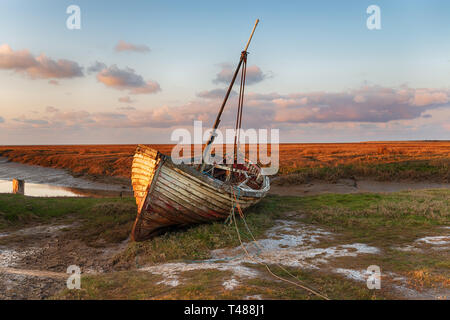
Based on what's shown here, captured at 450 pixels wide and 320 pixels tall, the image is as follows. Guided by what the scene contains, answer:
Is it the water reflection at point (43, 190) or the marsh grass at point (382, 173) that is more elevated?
the marsh grass at point (382, 173)

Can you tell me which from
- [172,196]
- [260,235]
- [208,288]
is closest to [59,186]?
[172,196]

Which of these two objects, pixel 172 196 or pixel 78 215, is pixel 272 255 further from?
pixel 78 215

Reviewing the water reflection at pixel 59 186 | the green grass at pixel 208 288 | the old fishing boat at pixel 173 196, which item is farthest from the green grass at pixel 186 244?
the water reflection at pixel 59 186

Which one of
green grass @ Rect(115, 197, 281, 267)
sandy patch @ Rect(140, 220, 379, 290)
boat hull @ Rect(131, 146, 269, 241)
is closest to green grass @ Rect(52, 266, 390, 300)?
sandy patch @ Rect(140, 220, 379, 290)

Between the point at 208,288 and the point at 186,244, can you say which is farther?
the point at 186,244

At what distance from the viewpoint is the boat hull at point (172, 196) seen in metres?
9.47

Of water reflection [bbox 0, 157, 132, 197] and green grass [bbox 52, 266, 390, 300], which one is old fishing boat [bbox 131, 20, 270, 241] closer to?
green grass [bbox 52, 266, 390, 300]

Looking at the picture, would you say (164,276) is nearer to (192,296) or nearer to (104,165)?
(192,296)

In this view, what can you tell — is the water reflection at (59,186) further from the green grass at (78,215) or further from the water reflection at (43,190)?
the green grass at (78,215)

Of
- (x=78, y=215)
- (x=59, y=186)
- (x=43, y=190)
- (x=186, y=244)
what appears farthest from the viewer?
(x=59, y=186)

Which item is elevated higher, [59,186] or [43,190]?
[59,186]

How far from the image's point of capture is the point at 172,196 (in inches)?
378
